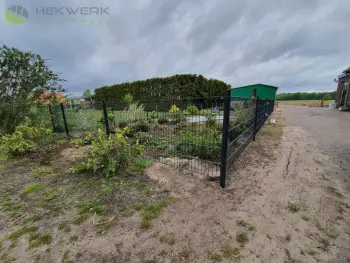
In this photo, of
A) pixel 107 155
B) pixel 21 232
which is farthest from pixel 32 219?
pixel 107 155

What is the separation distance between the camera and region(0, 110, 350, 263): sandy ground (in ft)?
4.38

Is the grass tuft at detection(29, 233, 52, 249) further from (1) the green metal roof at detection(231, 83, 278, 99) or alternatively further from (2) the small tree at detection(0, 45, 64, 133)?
(1) the green metal roof at detection(231, 83, 278, 99)

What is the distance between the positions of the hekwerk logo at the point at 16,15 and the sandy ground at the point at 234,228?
5625mm

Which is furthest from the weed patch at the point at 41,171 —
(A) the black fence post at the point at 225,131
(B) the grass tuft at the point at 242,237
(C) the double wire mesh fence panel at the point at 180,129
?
(B) the grass tuft at the point at 242,237

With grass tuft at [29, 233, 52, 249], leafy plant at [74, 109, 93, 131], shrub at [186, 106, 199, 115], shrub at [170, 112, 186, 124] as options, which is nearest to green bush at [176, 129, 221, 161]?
shrub at [170, 112, 186, 124]

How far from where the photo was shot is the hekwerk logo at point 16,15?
390 cm

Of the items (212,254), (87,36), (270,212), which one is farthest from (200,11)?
(212,254)

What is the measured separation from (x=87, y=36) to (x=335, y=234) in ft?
24.4

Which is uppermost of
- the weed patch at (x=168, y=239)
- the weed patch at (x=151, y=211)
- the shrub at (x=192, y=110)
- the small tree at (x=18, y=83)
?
the small tree at (x=18, y=83)

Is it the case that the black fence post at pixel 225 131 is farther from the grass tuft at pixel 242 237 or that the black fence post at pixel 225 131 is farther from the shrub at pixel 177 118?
the shrub at pixel 177 118

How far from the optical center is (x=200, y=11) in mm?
5914

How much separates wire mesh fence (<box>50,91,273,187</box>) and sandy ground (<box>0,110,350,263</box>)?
0.52 metres

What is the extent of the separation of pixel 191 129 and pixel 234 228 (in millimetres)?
2358

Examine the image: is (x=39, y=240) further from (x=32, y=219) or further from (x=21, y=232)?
(x=32, y=219)
